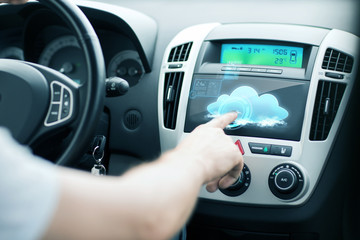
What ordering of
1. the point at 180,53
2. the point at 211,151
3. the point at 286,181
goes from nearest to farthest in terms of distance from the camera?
the point at 211,151, the point at 286,181, the point at 180,53

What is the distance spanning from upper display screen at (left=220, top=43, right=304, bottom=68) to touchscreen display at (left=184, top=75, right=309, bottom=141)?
0.07 m

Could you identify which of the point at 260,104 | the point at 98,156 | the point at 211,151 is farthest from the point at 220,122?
the point at 98,156

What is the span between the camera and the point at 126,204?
52 centimetres

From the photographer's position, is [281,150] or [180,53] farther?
[180,53]

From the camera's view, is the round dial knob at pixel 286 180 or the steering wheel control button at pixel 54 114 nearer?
the steering wheel control button at pixel 54 114

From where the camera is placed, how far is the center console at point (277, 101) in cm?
129

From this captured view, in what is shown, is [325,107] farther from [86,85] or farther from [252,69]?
[86,85]

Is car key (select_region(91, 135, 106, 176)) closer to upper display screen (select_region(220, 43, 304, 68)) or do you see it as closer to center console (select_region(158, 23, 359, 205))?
center console (select_region(158, 23, 359, 205))

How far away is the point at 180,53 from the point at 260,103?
13.7 inches

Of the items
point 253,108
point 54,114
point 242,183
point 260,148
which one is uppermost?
point 54,114

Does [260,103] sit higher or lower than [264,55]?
lower

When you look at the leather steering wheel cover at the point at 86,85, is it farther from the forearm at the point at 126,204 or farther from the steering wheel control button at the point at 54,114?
the forearm at the point at 126,204

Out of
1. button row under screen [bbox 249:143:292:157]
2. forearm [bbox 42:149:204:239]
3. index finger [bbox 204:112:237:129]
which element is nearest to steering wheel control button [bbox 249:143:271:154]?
button row under screen [bbox 249:143:292:157]

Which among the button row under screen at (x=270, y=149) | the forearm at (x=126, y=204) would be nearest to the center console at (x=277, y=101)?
the button row under screen at (x=270, y=149)
